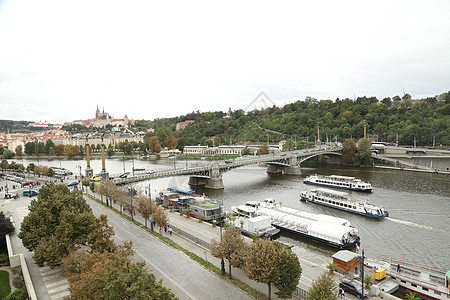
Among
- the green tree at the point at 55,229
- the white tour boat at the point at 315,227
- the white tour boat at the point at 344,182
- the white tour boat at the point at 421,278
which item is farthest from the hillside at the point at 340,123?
the green tree at the point at 55,229

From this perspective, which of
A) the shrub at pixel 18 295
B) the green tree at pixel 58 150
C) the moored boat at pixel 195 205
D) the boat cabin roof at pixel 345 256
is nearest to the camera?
the shrub at pixel 18 295

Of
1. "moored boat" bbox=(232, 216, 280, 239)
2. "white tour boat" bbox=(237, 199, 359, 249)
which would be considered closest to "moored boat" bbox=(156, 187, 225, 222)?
"moored boat" bbox=(232, 216, 280, 239)

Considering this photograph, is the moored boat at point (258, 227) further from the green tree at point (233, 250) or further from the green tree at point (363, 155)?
the green tree at point (363, 155)

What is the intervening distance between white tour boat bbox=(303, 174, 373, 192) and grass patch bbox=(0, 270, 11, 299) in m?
41.4

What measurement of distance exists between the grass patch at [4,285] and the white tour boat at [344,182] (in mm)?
41351

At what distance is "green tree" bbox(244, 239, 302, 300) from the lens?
12.5 metres

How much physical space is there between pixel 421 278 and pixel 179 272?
44.2 ft

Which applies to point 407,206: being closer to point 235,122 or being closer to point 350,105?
point 350,105

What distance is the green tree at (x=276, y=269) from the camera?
1245cm

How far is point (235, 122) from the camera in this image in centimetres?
13312

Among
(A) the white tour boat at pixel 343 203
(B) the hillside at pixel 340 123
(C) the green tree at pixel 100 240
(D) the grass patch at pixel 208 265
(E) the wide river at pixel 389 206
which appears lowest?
(E) the wide river at pixel 389 206

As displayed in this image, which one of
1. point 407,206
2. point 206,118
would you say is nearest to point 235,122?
point 206,118

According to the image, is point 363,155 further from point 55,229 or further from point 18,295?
point 18,295

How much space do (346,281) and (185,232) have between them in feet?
39.8
